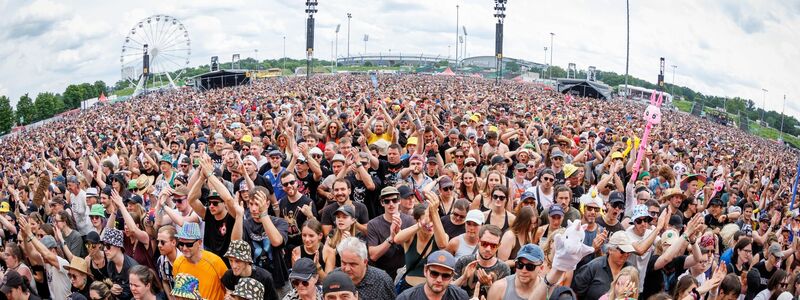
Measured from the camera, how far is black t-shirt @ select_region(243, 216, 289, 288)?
642 centimetres

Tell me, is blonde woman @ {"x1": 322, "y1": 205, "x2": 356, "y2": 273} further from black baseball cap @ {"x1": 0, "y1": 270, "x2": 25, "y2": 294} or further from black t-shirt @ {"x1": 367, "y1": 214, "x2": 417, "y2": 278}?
black baseball cap @ {"x1": 0, "y1": 270, "x2": 25, "y2": 294}

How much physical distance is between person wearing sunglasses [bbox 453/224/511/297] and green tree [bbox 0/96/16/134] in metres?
108

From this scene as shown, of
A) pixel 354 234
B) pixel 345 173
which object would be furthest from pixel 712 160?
pixel 354 234

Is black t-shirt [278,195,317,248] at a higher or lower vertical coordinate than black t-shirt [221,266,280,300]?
higher

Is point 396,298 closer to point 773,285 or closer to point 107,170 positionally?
point 773,285

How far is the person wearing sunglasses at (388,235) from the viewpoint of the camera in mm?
6023

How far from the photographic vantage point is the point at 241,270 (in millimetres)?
5469

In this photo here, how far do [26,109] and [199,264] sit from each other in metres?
117

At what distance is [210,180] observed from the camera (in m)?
6.53

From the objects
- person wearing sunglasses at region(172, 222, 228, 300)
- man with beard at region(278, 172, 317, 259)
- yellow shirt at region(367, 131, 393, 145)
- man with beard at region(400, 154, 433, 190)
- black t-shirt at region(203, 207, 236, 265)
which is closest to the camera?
person wearing sunglasses at region(172, 222, 228, 300)

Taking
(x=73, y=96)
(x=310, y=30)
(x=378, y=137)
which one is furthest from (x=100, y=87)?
(x=378, y=137)

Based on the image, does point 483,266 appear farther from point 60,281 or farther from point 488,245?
point 60,281

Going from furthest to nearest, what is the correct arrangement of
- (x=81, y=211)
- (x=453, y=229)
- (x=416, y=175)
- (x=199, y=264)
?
1. (x=81, y=211)
2. (x=416, y=175)
3. (x=453, y=229)
4. (x=199, y=264)

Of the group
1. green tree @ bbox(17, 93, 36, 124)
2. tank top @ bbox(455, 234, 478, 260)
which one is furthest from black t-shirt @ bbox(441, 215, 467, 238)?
green tree @ bbox(17, 93, 36, 124)
